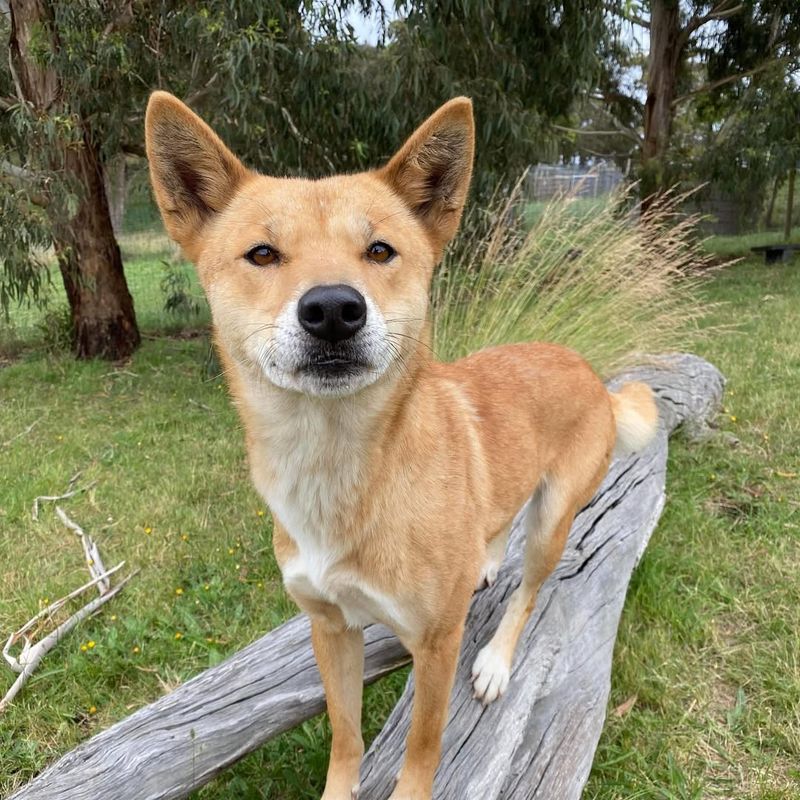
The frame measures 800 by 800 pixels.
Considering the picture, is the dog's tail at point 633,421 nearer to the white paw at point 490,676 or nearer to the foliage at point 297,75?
the white paw at point 490,676

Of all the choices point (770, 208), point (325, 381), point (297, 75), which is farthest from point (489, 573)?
point (770, 208)

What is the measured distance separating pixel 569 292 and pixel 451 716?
383 centimetres

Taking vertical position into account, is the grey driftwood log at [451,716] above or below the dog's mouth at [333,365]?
below

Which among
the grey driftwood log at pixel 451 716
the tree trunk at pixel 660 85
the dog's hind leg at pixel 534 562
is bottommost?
the grey driftwood log at pixel 451 716

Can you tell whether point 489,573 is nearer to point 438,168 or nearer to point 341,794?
point 341,794

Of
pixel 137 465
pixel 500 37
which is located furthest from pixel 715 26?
pixel 137 465

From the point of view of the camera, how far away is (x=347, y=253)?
179 centimetres

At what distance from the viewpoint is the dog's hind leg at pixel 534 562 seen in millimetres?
2391

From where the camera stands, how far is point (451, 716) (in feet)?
7.47

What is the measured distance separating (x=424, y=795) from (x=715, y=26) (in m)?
15.1

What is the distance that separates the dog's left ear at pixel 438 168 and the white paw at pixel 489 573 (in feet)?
4.81

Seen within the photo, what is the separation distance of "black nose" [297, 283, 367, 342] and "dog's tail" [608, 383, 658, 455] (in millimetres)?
1746

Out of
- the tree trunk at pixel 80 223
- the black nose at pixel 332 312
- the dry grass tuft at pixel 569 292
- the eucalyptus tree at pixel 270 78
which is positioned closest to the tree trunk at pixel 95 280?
the tree trunk at pixel 80 223

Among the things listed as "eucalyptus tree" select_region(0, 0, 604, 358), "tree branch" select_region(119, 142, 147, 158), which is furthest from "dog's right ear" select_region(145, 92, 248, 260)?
"tree branch" select_region(119, 142, 147, 158)
